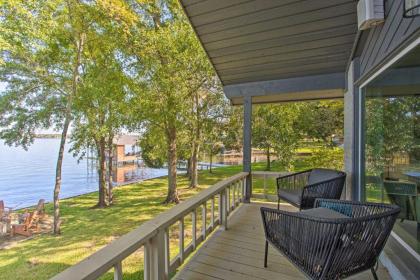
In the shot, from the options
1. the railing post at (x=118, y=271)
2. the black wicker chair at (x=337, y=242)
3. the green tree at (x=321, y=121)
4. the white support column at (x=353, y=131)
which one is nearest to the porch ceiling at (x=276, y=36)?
the white support column at (x=353, y=131)

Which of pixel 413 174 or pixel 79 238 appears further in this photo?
pixel 79 238

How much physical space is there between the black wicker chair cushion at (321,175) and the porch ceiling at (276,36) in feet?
4.21

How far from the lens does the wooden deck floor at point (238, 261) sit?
86.2 inches

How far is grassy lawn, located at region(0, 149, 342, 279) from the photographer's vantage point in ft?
19.6

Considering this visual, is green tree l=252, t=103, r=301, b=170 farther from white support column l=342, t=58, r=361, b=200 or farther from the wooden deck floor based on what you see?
the wooden deck floor

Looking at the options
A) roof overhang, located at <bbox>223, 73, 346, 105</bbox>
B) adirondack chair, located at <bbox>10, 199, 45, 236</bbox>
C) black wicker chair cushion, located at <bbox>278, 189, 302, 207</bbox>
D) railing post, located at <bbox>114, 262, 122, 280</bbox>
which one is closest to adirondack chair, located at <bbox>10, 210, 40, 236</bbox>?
adirondack chair, located at <bbox>10, 199, 45, 236</bbox>

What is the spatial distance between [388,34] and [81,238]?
8920mm

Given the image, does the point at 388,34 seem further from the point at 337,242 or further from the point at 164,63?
the point at 164,63

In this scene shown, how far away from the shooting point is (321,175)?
12.1ft

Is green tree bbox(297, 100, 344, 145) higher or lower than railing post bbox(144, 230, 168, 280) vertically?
higher

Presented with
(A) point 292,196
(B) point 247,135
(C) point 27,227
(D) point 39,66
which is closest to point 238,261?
(A) point 292,196

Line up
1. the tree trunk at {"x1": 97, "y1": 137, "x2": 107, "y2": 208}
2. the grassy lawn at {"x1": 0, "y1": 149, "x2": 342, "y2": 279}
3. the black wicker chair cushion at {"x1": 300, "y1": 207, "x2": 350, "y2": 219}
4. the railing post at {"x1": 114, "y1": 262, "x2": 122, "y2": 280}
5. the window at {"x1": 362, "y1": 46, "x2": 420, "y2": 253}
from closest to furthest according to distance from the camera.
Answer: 1. the railing post at {"x1": 114, "y1": 262, "x2": 122, "y2": 280}
2. the window at {"x1": 362, "y1": 46, "x2": 420, "y2": 253}
3. the black wicker chair cushion at {"x1": 300, "y1": 207, "x2": 350, "y2": 219}
4. the grassy lawn at {"x1": 0, "y1": 149, "x2": 342, "y2": 279}
5. the tree trunk at {"x1": 97, "y1": 137, "x2": 107, "y2": 208}

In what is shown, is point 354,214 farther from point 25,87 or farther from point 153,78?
point 25,87

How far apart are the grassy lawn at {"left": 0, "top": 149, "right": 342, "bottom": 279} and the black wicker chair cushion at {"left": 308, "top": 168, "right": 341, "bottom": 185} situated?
12.3 ft
